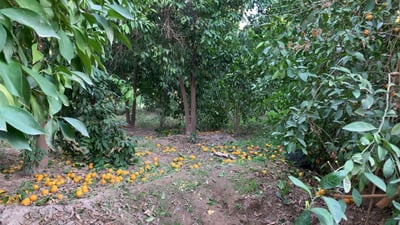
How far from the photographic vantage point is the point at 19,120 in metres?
0.61

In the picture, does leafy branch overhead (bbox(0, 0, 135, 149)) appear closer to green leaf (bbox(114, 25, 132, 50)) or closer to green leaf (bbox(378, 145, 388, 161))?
green leaf (bbox(114, 25, 132, 50))

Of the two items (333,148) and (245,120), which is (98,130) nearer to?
(333,148)

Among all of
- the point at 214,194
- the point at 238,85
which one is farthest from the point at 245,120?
the point at 214,194

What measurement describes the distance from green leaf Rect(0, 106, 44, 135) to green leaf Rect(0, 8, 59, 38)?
200 millimetres

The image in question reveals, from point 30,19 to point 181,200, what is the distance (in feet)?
8.09

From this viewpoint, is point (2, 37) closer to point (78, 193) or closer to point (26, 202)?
point (26, 202)

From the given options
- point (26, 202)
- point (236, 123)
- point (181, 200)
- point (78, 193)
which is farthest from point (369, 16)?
point (236, 123)

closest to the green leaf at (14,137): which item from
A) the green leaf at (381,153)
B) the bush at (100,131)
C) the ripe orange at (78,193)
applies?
the green leaf at (381,153)

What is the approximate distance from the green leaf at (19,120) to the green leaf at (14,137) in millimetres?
31

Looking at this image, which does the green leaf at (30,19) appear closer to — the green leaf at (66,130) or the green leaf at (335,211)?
the green leaf at (66,130)

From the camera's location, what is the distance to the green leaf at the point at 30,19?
0.68 meters

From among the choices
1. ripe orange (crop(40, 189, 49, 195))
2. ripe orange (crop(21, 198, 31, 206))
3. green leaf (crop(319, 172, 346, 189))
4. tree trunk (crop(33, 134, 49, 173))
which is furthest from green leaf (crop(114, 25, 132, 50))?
tree trunk (crop(33, 134, 49, 173))

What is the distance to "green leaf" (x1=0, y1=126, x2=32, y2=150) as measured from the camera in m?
0.62

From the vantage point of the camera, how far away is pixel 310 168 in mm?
3469
